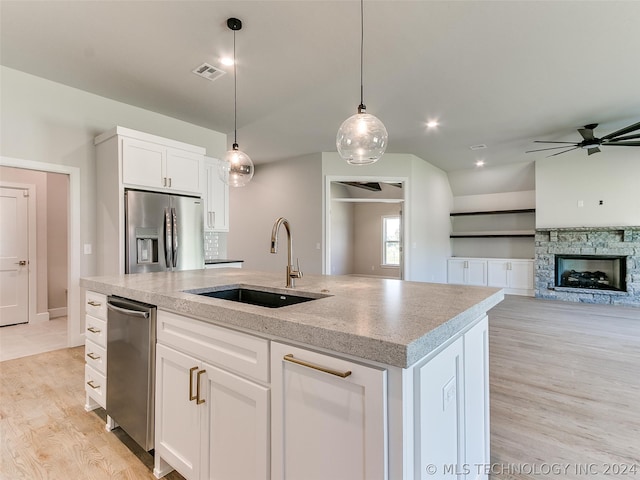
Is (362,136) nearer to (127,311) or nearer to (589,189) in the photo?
(127,311)

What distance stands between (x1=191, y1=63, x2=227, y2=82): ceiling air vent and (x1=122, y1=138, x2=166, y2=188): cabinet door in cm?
97

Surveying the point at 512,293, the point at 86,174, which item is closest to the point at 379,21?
the point at 86,174

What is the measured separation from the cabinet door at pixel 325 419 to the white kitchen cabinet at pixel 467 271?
7.50m

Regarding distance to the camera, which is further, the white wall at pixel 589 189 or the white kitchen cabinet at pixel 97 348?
the white wall at pixel 589 189

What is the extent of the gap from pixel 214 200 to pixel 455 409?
168 inches

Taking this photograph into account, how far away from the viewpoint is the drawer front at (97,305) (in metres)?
2.02

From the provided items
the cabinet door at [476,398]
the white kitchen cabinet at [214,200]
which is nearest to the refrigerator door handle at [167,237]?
the white kitchen cabinet at [214,200]

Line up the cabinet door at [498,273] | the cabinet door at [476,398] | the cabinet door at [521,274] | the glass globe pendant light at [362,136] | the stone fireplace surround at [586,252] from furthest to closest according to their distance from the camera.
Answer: the cabinet door at [498,273] < the cabinet door at [521,274] < the stone fireplace surround at [586,252] < the glass globe pendant light at [362,136] < the cabinet door at [476,398]

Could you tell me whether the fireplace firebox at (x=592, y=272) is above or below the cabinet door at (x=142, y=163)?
below

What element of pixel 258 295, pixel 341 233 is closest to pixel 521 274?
pixel 341 233

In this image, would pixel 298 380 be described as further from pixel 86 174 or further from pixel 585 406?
pixel 86 174

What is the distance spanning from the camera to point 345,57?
3.00 m

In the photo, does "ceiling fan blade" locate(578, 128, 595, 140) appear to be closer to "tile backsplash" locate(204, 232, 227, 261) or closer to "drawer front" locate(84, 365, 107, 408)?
"tile backsplash" locate(204, 232, 227, 261)

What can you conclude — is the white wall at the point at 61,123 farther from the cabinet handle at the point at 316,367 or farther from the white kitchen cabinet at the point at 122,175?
the cabinet handle at the point at 316,367
